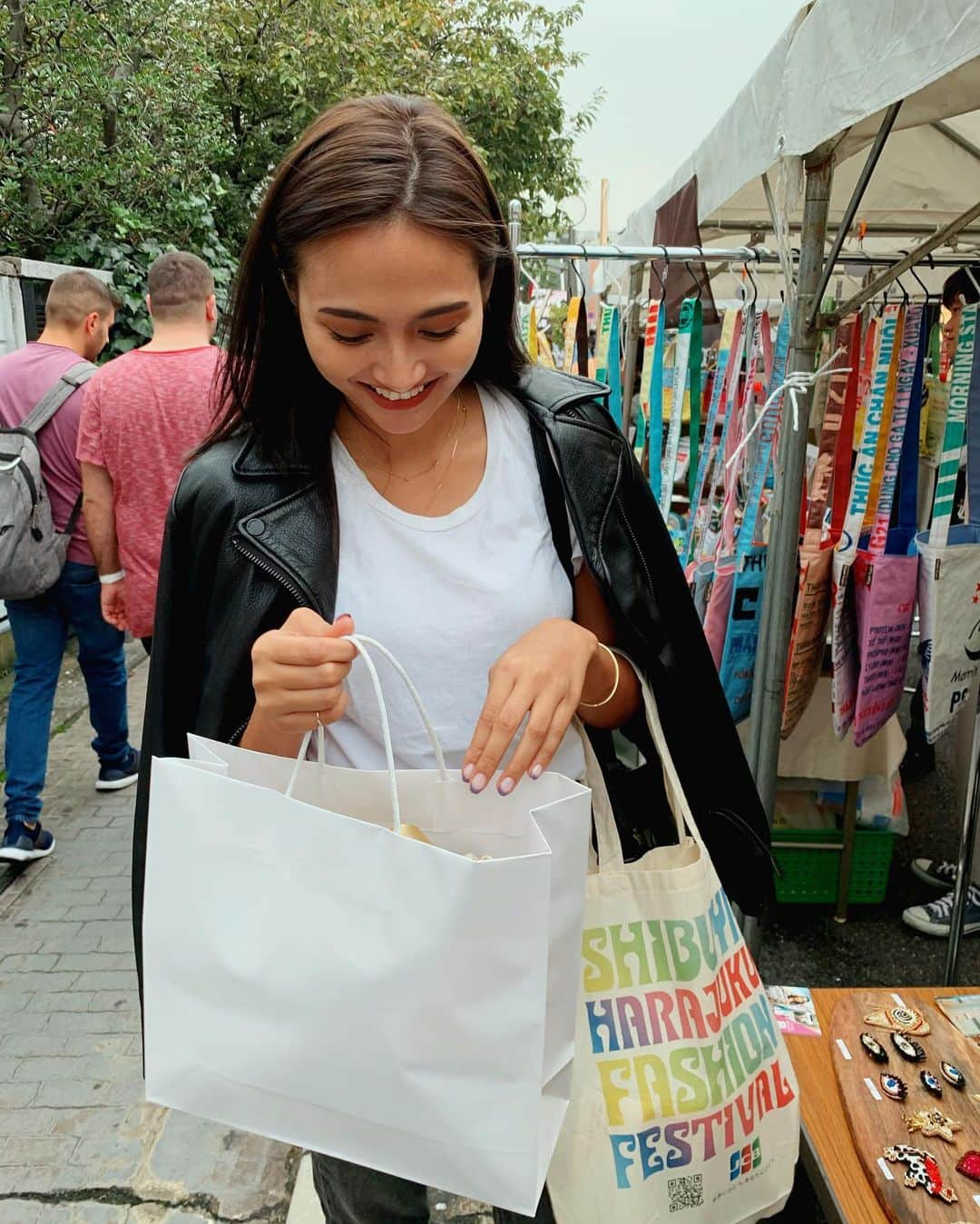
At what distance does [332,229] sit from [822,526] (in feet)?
5.51

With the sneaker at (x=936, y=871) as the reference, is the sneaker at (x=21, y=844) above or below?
below

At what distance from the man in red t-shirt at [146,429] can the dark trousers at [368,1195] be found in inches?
91.7

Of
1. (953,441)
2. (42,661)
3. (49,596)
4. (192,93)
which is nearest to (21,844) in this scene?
(42,661)

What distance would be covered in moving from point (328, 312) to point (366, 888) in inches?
23.9

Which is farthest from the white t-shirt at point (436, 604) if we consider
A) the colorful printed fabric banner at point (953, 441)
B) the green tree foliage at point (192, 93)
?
the green tree foliage at point (192, 93)

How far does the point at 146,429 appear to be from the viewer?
3.22m

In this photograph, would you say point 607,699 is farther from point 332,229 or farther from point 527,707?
point 332,229

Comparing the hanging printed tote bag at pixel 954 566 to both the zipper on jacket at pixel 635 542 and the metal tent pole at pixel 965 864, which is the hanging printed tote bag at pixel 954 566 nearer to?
the metal tent pole at pixel 965 864

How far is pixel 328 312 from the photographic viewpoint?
1.06m

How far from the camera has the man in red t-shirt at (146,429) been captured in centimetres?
323

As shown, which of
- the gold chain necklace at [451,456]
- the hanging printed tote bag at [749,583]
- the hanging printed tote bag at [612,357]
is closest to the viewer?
the gold chain necklace at [451,456]

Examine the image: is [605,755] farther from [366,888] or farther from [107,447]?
[107,447]

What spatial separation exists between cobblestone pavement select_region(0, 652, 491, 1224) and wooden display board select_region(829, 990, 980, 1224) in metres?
0.94

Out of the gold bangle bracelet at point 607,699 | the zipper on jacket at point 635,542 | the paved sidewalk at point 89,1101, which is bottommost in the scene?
the paved sidewalk at point 89,1101
